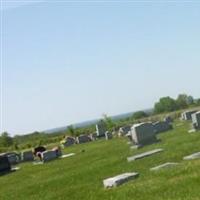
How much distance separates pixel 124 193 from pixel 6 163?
19271mm

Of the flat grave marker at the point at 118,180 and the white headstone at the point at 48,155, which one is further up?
the white headstone at the point at 48,155

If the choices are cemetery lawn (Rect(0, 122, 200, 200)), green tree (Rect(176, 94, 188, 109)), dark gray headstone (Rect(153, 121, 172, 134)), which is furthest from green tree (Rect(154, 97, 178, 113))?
cemetery lawn (Rect(0, 122, 200, 200))

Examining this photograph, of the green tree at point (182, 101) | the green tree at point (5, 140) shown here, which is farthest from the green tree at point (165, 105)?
the green tree at point (5, 140)

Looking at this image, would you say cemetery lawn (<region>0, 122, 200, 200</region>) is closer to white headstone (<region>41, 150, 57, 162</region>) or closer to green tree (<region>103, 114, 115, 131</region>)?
white headstone (<region>41, 150, 57, 162</region>)

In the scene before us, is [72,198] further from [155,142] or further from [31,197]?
[155,142]

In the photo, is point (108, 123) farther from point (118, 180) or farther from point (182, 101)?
point (182, 101)

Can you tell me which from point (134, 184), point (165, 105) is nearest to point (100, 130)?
point (134, 184)

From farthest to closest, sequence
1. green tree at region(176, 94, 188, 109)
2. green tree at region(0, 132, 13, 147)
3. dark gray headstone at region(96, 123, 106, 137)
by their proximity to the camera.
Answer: green tree at region(176, 94, 188, 109) < green tree at region(0, 132, 13, 147) < dark gray headstone at region(96, 123, 106, 137)

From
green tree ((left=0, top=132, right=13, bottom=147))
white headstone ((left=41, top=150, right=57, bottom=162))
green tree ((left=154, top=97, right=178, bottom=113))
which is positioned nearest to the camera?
white headstone ((left=41, top=150, right=57, bottom=162))

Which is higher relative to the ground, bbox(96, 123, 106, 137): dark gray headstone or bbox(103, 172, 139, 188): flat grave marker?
bbox(96, 123, 106, 137): dark gray headstone

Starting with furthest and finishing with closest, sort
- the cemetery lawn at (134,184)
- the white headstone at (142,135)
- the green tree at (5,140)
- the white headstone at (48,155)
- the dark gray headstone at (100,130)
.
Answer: the green tree at (5,140) < the dark gray headstone at (100,130) < the white headstone at (48,155) < the white headstone at (142,135) < the cemetery lawn at (134,184)

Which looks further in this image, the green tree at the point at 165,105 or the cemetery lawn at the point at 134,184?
the green tree at the point at 165,105

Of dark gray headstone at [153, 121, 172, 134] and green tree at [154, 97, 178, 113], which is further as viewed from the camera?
green tree at [154, 97, 178, 113]

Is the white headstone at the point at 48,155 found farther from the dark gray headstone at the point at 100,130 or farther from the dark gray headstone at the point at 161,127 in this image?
the dark gray headstone at the point at 100,130
